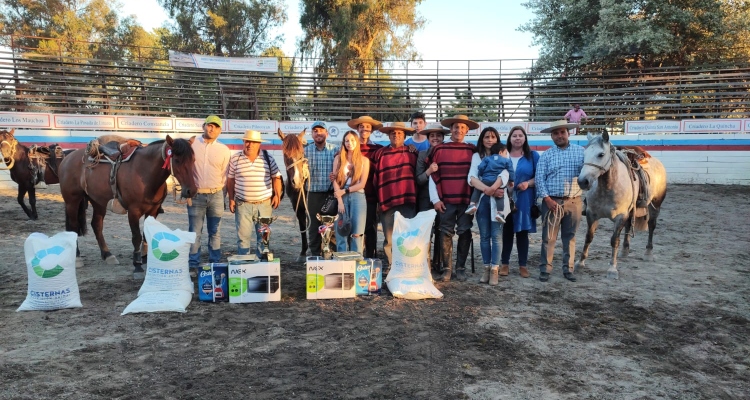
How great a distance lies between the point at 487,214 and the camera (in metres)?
5.50

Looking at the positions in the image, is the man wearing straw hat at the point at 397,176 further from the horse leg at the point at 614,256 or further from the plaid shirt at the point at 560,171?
the horse leg at the point at 614,256

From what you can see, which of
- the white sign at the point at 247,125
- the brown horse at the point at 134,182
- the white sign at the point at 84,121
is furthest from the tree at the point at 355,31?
the brown horse at the point at 134,182

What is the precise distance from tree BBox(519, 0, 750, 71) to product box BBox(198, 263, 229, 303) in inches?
758

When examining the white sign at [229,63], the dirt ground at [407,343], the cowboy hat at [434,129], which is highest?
the white sign at [229,63]

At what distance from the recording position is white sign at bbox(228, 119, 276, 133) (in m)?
17.4

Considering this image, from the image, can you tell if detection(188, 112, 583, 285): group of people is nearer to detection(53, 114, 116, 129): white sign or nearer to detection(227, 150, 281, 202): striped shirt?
detection(227, 150, 281, 202): striped shirt

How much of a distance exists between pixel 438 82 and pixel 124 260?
689 inches

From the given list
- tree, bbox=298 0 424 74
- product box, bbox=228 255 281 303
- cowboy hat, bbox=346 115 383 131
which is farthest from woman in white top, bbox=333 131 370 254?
tree, bbox=298 0 424 74

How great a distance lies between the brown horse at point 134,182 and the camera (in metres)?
5.34

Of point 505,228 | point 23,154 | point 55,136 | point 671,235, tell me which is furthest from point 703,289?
point 55,136

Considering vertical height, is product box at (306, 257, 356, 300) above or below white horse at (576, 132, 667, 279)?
below

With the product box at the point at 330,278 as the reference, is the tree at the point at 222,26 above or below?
above

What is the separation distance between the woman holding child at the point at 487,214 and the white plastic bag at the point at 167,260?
9.60 ft

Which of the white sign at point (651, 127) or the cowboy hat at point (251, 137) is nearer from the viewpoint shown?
the cowboy hat at point (251, 137)
